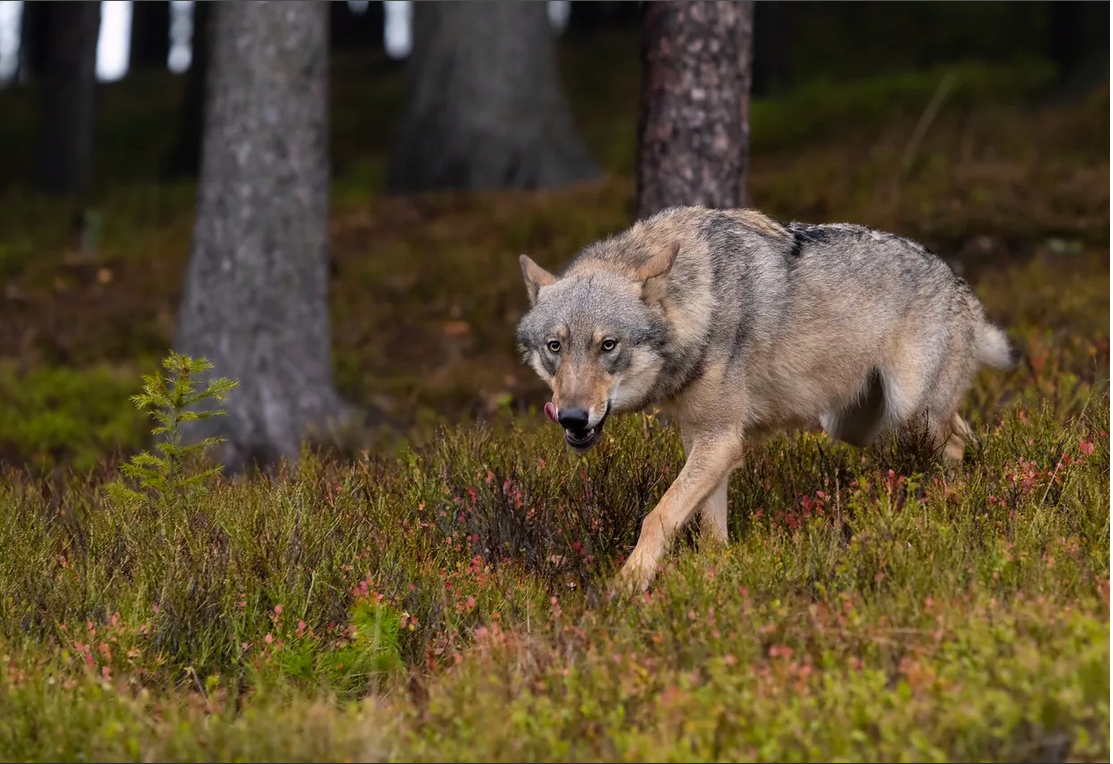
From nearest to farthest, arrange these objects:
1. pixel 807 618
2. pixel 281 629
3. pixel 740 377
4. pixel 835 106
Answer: pixel 807 618
pixel 281 629
pixel 740 377
pixel 835 106

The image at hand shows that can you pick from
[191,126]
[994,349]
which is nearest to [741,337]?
[994,349]

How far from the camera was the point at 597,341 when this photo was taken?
17.7ft

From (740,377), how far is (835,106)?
15.0m

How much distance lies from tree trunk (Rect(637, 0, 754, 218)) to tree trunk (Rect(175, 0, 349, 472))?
2.86 metres

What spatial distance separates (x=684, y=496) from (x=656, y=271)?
1013 millimetres

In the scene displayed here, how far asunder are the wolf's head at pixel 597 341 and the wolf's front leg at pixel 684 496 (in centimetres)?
37

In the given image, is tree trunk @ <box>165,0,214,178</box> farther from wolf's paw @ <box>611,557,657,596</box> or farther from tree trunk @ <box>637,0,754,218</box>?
wolf's paw @ <box>611,557,657,596</box>

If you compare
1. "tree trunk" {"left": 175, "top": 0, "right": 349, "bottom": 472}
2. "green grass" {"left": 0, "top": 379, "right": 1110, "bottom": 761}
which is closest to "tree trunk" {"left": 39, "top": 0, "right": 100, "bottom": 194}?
"tree trunk" {"left": 175, "top": 0, "right": 349, "bottom": 472}

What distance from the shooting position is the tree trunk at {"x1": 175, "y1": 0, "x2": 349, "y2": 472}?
31.5 ft

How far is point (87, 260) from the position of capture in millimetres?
14852

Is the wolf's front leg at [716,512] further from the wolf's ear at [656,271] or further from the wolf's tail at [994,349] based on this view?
the wolf's tail at [994,349]

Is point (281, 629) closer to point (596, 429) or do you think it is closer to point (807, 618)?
point (596, 429)

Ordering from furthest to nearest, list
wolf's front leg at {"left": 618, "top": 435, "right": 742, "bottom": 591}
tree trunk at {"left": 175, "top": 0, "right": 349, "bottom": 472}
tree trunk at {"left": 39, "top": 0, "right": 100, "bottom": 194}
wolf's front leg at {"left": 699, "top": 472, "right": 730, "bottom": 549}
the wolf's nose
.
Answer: tree trunk at {"left": 39, "top": 0, "right": 100, "bottom": 194}
tree trunk at {"left": 175, "top": 0, "right": 349, "bottom": 472}
wolf's front leg at {"left": 699, "top": 472, "right": 730, "bottom": 549}
wolf's front leg at {"left": 618, "top": 435, "right": 742, "bottom": 591}
the wolf's nose

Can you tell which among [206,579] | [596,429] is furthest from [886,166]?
[206,579]
